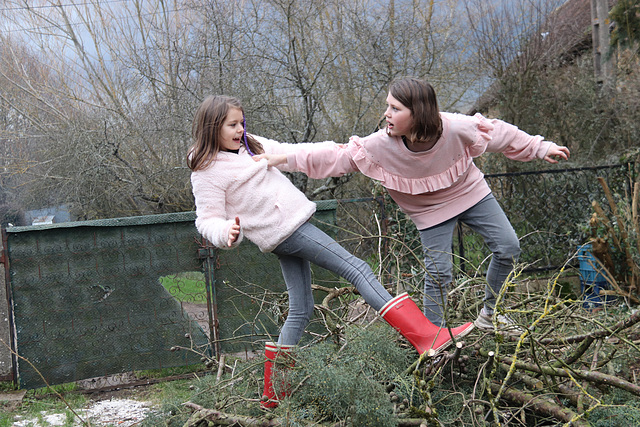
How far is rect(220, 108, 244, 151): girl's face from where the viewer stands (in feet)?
9.57

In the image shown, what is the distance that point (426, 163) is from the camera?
307 centimetres

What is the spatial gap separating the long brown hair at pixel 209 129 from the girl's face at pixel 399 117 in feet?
2.54

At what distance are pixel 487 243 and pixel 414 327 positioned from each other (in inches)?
30.8

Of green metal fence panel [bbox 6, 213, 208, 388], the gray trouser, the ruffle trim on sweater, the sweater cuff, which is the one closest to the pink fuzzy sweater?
the ruffle trim on sweater

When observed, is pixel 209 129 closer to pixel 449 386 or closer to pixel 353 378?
pixel 353 378

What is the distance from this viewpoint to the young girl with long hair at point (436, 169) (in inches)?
120

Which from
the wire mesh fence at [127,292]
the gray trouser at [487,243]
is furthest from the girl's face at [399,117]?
the wire mesh fence at [127,292]

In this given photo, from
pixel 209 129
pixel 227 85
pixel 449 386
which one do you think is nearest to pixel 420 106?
pixel 209 129

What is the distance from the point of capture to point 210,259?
481 cm

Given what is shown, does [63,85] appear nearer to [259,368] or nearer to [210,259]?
[210,259]

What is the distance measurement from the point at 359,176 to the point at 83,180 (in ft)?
13.2

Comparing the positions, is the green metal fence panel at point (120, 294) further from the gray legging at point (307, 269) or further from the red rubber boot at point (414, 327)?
the red rubber boot at point (414, 327)

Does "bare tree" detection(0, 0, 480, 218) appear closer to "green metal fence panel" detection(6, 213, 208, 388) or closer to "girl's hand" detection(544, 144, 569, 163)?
"green metal fence panel" detection(6, 213, 208, 388)

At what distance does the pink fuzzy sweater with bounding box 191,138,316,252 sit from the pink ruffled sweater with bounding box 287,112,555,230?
28cm
